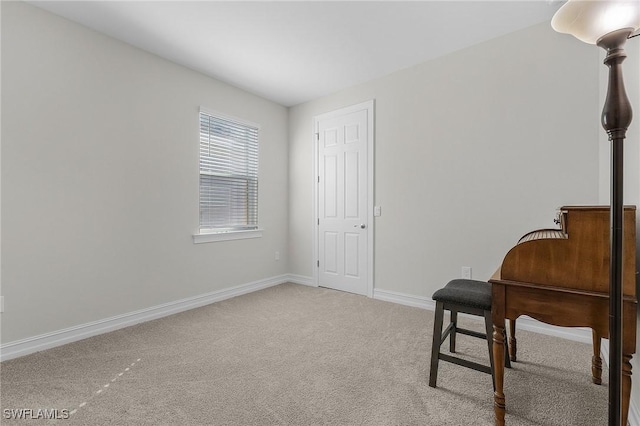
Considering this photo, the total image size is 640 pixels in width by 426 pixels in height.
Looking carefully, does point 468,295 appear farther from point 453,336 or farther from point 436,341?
→ point 453,336

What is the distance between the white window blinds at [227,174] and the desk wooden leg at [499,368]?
10.2 ft

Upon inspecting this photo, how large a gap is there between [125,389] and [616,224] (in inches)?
101

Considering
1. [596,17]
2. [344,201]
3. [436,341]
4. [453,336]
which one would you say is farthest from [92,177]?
[596,17]

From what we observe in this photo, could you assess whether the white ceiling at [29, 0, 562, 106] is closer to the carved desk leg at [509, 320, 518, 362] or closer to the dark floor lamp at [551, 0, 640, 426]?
the dark floor lamp at [551, 0, 640, 426]

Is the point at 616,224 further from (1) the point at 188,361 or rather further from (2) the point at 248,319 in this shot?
(2) the point at 248,319

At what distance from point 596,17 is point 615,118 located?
356mm

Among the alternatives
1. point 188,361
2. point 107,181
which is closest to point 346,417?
point 188,361

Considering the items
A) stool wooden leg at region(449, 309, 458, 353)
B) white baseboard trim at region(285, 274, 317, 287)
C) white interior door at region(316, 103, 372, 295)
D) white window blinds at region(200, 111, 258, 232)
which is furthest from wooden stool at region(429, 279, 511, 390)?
white window blinds at region(200, 111, 258, 232)

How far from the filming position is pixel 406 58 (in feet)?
10.6

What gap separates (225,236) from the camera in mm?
3807

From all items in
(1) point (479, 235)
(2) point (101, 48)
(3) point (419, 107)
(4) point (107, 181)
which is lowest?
(1) point (479, 235)

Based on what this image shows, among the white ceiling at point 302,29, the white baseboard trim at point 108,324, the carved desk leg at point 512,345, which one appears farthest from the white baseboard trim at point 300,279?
the white ceiling at point 302,29

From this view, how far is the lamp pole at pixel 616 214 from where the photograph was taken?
1.01 metres

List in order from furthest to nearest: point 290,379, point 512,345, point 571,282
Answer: point 512,345 → point 290,379 → point 571,282
